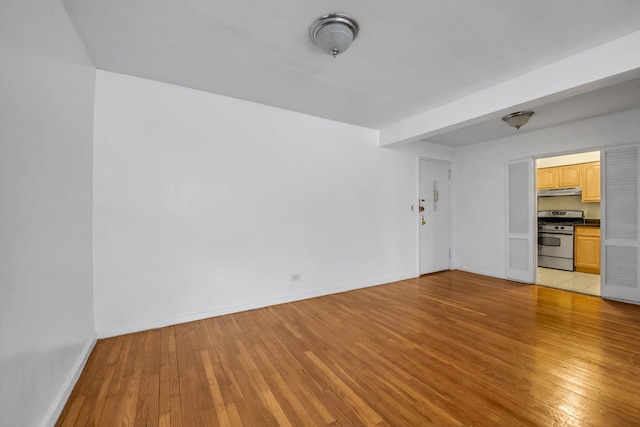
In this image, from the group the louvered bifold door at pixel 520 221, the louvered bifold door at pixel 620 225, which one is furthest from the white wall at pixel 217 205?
the louvered bifold door at pixel 620 225

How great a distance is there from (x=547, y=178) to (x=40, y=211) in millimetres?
8083

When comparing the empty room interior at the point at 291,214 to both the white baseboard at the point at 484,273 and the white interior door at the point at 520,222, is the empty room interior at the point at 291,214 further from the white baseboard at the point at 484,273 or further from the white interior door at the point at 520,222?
the white baseboard at the point at 484,273

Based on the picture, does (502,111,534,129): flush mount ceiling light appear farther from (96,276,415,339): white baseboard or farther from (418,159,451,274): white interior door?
(96,276,415,339): white baseboard

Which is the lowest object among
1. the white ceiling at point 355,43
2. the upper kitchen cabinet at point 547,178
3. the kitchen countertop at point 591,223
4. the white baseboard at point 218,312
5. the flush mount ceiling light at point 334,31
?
the white baseboard at point 218,312

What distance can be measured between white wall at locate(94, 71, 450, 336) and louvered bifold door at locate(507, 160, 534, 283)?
2559mm

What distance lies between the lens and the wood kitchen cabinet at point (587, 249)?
16.0 feet

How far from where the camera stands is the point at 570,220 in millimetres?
5441

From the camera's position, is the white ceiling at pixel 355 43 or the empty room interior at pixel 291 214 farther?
the white ceiling at pixel 355 43

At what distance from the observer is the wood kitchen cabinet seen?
488 cm

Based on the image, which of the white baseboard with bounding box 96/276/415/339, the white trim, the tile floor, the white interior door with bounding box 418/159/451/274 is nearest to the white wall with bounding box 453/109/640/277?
the white trim

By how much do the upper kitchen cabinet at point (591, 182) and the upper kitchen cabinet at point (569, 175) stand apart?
8 centimetres

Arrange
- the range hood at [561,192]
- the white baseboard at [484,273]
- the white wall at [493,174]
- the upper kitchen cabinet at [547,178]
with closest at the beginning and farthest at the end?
the white wall at [493,174], the white baseboard at [484,273], the range hood at [561,192], the upper kitchen cabinet at [547,178]

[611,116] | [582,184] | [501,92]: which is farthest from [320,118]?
[582,184]

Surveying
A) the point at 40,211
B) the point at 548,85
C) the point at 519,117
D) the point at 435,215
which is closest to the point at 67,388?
the point at 40,211
